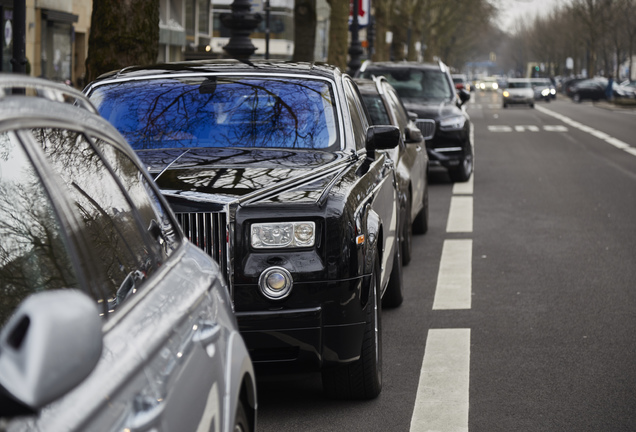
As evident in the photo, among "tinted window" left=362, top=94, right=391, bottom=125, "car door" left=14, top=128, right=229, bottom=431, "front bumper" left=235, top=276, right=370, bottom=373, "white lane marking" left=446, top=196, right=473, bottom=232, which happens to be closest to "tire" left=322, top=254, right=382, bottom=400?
"front bumper" left=235, top=276, right=370, bottom=373

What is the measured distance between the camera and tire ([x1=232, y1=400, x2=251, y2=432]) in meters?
3.27

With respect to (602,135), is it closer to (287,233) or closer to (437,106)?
(437,106)

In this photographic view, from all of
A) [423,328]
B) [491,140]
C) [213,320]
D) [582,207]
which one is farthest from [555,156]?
[213,320]

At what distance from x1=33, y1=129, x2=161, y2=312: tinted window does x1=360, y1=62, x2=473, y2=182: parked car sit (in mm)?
14783

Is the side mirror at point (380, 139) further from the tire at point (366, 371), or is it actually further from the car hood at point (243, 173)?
the tire at point (366, 371)

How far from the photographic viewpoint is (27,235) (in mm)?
2469

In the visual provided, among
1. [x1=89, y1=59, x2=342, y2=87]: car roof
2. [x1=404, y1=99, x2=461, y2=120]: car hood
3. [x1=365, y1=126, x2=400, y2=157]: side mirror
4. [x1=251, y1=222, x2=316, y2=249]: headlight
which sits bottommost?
[x1=251, y1=222, x2=316, y2=249]: headlight

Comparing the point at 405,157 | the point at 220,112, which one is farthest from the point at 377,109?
the point at 220,112

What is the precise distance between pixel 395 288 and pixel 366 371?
259cm

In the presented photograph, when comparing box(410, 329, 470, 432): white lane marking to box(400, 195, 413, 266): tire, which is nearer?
box(410, 329, 470, 432): white lane marking

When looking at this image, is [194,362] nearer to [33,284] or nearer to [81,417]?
[33,284]

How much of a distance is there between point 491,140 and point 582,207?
16842 mm

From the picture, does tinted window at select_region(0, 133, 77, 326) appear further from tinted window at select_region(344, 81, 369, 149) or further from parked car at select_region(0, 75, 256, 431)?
tinted window at select_region(344, 81, 369, 149)

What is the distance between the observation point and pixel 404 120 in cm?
1159
